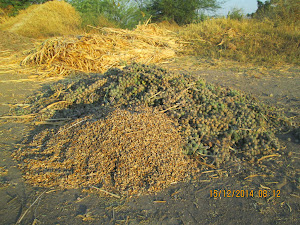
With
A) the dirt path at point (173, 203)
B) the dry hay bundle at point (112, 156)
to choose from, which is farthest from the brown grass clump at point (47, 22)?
the dirt path at point (173, 203)

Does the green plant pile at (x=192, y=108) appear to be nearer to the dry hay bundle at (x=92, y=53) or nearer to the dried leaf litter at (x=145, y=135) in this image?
the dried leaf litter at (x=145, y=135)

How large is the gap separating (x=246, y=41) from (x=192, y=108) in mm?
6170

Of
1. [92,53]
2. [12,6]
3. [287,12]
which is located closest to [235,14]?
[287,12]

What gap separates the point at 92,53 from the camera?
619 cm

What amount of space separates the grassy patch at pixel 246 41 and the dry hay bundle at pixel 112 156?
17.8 feet

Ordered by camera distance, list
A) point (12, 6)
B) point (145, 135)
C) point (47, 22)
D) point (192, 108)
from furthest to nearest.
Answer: point (12, 6)
point (47, 22)
point (192, 108)
point (145, 135)

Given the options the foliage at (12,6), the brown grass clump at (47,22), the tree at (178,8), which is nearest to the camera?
the brown grass clump at (47,22)

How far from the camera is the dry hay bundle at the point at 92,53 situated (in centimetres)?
601

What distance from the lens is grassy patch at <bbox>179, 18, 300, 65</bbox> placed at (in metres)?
6.73

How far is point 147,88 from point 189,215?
6.15ft

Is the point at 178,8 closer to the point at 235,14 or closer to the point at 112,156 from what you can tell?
the point at 235,14

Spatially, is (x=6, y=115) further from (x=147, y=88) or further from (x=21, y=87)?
(x=147, y=88)

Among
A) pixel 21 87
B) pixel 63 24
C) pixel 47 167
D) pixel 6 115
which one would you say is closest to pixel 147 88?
pixel 47 167

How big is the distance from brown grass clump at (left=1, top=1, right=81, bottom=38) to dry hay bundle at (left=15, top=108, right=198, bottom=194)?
991cm
